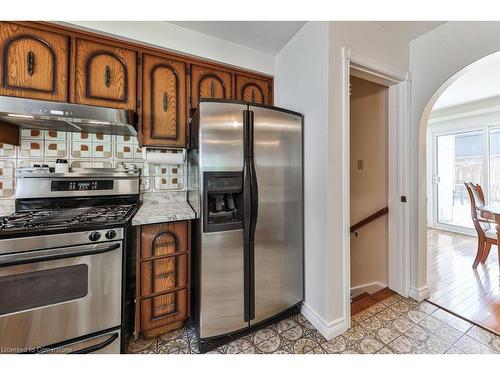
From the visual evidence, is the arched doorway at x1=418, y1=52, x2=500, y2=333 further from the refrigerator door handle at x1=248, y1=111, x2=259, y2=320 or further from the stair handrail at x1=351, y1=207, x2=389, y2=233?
the refrigerator door handle at x1=248, y1=111, x2=259, y2=320

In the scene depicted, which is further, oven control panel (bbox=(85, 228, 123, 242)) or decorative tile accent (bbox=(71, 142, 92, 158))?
decorative tile accent (bbox=(71, 142, 92, 158))

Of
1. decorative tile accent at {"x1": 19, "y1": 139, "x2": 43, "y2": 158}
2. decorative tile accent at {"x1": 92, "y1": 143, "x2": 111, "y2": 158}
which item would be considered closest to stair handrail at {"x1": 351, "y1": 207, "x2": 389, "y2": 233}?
decorative tile accent at {"x1": 92, "y1": 143, "x2": 111, "y2": 158}

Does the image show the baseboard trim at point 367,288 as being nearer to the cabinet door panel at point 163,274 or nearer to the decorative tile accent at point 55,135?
the cabinet door panel at point 163,274

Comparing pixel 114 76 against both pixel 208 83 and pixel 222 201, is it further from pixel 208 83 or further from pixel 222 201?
pixel 222 201

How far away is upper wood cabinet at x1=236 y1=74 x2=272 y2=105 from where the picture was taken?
6.72 feet

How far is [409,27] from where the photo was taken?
178 centimetres

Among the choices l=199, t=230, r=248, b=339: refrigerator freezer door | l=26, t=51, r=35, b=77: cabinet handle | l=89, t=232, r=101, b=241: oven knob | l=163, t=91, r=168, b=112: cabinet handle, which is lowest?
l=199, t=230, r=248, b=339: refrigerator freezer door

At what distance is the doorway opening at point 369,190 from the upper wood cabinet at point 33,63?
2.73 metres

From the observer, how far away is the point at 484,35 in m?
1.50

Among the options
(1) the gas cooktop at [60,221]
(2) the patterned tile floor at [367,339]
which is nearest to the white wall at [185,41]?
(1) the gas cooktop at [60,221]

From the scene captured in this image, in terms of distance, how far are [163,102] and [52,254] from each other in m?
1.32

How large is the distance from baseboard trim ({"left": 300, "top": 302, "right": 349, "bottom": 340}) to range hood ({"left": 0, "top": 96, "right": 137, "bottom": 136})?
2.03m

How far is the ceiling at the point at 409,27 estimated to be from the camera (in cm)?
172

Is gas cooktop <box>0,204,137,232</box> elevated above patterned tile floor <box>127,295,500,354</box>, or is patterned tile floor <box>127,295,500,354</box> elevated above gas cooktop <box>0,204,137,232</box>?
gas cooktop <box>0,204,137,232</box>
